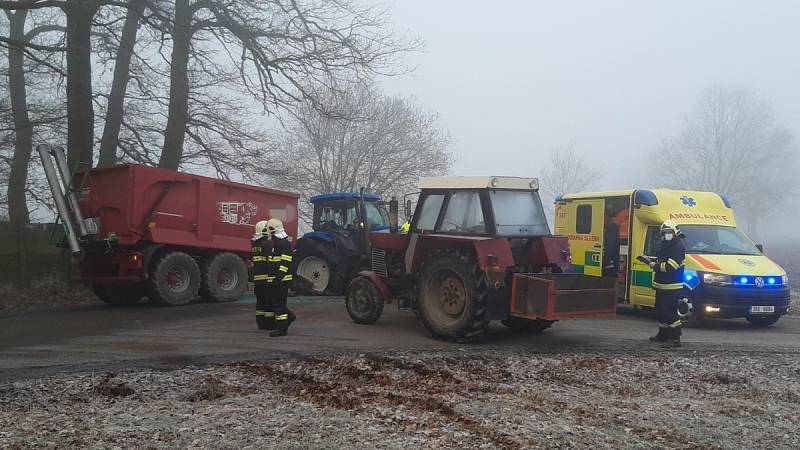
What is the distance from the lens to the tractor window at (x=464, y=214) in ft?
29.9

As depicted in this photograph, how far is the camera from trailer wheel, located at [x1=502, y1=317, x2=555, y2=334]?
9773 millimetres

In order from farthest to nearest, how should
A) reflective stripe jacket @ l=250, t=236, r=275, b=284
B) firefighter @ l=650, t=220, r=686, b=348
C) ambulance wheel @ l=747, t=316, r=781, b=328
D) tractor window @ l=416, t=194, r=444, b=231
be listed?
1. ambulance wheel @ l=747, t=316, r=781, b=328
2. tractor window @ l=416, t=194, r=444, b=231
3. reflective stripe jacket @ l=250, t=236, r=275, b=284
4. firefighter @ l=650, t=220, r=686, b=348

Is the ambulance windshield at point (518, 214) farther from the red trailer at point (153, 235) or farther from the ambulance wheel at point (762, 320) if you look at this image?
the red trailer at point (153, 235)

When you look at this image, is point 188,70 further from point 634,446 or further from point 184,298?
point 634,446

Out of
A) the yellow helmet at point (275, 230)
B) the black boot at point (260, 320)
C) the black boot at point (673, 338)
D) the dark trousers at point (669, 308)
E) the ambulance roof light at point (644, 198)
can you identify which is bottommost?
the black boot at point (260, 320)

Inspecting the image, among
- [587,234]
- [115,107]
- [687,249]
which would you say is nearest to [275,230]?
[587,234]

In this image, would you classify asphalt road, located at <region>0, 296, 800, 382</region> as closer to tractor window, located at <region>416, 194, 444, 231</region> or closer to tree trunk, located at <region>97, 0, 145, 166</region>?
tractor window, located at <region>416, 194, 444, 231</region>

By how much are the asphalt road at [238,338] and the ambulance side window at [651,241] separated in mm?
1256

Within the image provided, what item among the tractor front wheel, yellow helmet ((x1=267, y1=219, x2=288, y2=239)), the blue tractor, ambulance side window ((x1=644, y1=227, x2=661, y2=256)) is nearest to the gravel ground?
yellow helmet ((x1=267, y1=219, x2=288, y2=239))

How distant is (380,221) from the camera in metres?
15.4

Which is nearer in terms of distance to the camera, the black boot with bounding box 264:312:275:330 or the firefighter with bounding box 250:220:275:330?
the firefighter with bounding box 250:220:275:330

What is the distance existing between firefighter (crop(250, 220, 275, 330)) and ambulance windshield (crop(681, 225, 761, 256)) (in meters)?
7.05

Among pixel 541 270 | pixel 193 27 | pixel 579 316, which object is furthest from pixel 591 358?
pixel 193 27

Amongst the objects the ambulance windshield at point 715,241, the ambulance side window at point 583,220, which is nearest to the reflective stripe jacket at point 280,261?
the ambulance side window at point 583,220
